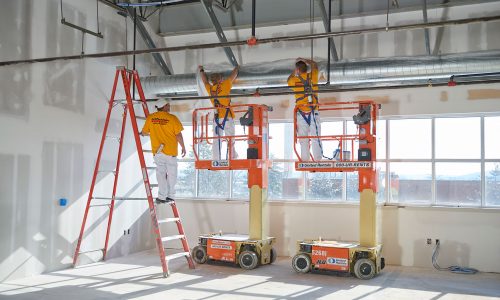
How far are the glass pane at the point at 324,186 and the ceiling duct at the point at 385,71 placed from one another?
197 centimetres

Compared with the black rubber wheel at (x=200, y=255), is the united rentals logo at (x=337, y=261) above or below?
above

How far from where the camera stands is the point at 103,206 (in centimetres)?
1081

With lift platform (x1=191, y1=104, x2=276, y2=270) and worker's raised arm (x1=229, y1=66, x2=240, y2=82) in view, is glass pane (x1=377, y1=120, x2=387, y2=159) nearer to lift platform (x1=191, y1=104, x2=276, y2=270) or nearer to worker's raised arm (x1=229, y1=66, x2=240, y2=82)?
lift platform (x1=191, y1=104, x2=276, y2=270)

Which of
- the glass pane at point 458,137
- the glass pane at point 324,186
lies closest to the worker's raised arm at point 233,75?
the glass pane at point 324,186

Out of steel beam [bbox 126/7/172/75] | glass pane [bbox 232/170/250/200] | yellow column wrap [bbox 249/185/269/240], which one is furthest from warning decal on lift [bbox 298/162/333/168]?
steel beam [bbox 126/7/172/75]

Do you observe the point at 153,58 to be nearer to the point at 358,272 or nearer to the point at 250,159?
the point at 250,159

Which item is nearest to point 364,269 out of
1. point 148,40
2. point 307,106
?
point 307,106

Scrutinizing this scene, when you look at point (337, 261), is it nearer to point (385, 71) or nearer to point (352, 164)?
point (352, 164)

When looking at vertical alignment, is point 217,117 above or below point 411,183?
above

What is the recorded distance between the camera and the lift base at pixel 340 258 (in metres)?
8.92

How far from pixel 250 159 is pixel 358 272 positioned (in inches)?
112

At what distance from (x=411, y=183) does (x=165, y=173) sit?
5065 mm

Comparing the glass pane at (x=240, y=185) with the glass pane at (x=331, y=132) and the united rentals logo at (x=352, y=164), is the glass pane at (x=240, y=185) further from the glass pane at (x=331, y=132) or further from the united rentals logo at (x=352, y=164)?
the united rentals logo at (x=352, y=164)

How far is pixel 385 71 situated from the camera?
31.2ft
